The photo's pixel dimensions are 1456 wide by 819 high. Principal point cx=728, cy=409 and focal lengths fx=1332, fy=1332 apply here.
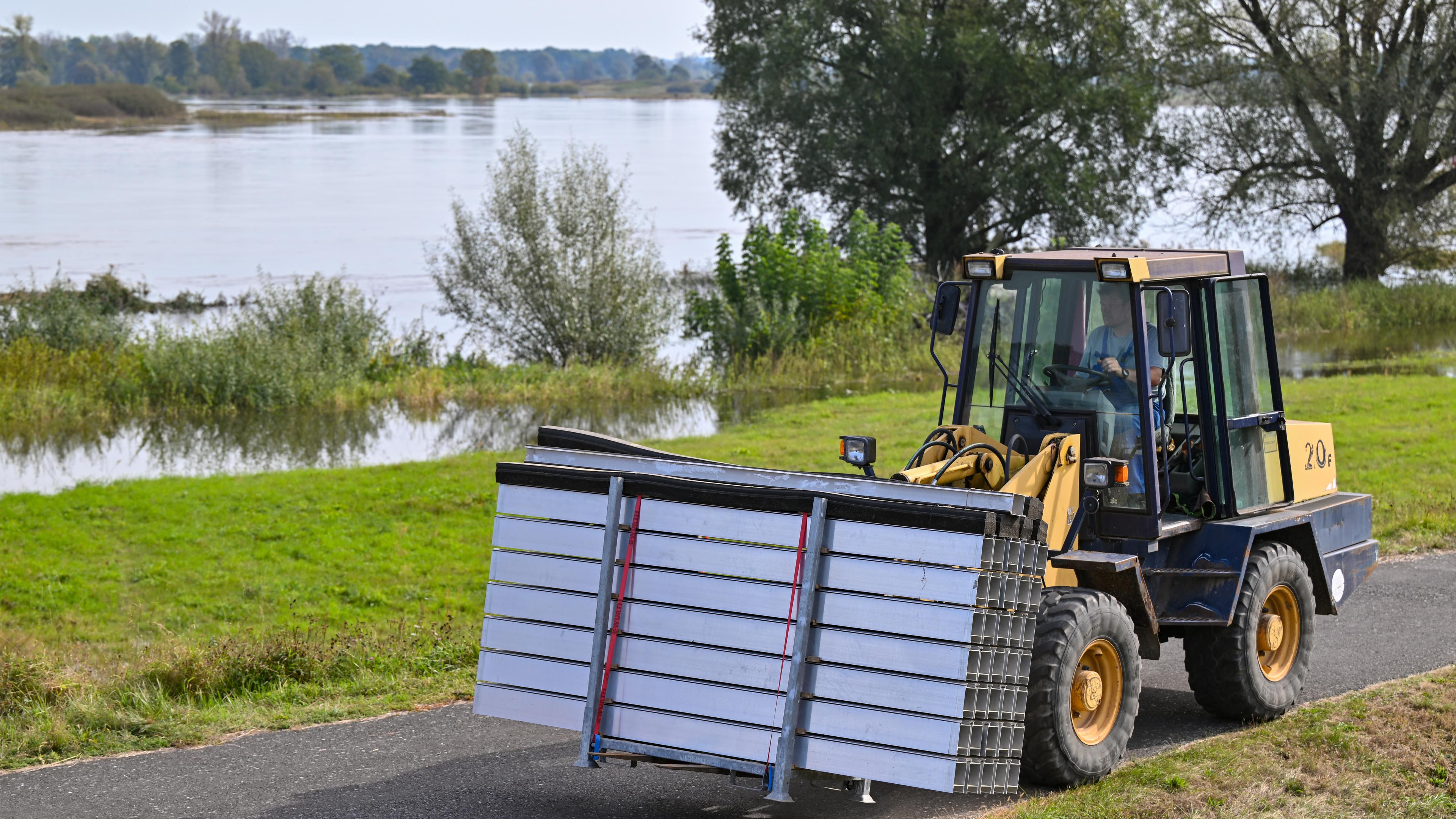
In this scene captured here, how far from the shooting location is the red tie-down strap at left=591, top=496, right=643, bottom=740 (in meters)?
6.07

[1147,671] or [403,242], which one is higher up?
[403,242]

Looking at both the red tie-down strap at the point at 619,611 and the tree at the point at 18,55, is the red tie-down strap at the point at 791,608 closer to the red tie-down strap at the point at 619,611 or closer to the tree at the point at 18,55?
the red tie-down strap at the point at 619,611

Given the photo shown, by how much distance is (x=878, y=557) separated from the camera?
221 inches

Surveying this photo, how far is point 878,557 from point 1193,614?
2.85m

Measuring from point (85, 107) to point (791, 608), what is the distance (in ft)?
417

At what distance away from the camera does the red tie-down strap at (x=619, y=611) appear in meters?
6.07

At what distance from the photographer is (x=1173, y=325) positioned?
6.90 metres

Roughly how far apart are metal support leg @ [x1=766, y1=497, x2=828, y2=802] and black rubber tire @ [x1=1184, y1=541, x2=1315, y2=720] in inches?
125

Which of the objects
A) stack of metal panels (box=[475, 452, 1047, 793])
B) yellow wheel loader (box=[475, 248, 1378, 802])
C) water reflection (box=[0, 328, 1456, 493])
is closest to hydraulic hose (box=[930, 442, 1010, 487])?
yellow wheel loader (box=[475, 248, 1378, 802])

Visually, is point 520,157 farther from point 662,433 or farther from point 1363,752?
point 1363,752

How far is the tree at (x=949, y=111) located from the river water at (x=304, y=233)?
421 centimetres

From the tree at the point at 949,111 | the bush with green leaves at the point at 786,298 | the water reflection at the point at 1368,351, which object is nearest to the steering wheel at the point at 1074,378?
the bush with green leaves at the point at 786,298

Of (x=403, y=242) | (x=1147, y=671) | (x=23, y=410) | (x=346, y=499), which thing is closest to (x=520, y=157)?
(x=23, y=410)

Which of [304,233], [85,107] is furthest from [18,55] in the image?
[304,233]
